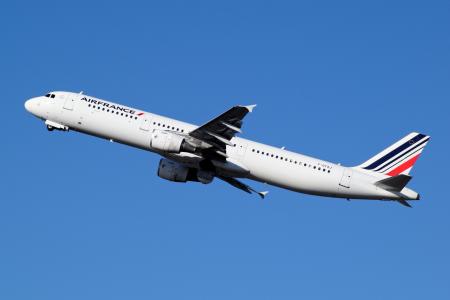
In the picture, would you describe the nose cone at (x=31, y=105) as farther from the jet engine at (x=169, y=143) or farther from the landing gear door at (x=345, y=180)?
the landing gear door at (x=345, y=180)

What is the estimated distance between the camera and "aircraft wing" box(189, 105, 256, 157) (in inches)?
2194

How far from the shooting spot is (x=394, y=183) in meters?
59.0

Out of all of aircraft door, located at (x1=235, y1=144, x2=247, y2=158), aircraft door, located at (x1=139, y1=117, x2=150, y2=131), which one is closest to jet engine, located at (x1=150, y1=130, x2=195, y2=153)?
aircraft door, located at (x1=139, y1=117, x2=150, y2=131)

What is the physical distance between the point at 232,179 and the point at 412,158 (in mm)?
16279

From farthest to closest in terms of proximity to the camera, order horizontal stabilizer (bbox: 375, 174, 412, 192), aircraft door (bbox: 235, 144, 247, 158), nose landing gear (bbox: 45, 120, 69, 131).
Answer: nose landing gear (bbox: 45, 120, 69, 131) → aircraft door (bbox: 235, 144, 247, 158) → horizontal stabilizer (bbox: 375, 174, 412, 192)

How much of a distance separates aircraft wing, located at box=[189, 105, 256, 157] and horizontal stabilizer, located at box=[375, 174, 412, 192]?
42.6 feet

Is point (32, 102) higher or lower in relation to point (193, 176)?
higher

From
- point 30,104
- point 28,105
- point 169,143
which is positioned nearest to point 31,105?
point 30,104

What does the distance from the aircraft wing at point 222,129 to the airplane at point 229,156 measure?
82 mm

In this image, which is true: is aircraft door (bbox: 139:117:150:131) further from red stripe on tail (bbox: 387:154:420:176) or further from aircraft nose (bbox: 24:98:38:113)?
red stripe on tail (bbox: 387:154:420:176)

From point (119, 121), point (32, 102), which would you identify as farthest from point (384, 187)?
point (32, 102)

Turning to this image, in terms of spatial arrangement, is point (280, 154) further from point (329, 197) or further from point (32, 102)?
point (32, 102)

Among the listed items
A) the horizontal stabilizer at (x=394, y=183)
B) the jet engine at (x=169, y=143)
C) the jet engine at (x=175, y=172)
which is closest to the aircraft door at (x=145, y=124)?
the jet engine at (x=169, y=143)

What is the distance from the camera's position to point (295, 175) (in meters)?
61.4
